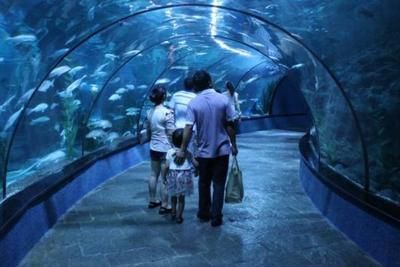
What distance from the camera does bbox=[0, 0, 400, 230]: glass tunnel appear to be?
4.51 meters

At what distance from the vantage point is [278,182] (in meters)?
8.13

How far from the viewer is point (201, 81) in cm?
511

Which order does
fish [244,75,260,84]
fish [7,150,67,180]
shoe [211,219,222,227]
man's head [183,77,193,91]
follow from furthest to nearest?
1. fish [244,75,260,84]
2. fish [7,150,67,180]
3. man's head [183,77,193,91]
4. shoe [211,219,222,227]

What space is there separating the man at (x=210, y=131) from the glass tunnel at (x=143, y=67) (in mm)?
1706

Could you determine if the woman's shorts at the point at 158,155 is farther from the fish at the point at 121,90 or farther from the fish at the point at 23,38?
the fish at the point at 121,90

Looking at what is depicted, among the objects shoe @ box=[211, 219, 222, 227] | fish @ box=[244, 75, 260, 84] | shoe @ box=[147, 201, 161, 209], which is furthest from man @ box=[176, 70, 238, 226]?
fish @ box=[244, 75, 260, 84]

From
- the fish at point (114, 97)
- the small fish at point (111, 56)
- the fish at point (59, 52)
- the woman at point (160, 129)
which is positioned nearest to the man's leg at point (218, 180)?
the woman at point (160, 129)

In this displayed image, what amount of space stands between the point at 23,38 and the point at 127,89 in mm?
6418

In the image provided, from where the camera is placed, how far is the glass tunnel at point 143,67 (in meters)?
4.51

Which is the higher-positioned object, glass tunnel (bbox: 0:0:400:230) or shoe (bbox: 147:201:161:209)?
glass tunnel (bbox: 0:0:400:230)

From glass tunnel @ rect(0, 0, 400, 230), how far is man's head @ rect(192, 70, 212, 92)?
181 cm

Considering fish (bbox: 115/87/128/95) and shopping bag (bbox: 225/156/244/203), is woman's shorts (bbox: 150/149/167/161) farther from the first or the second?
fish (bbox: 115/87/128/95)

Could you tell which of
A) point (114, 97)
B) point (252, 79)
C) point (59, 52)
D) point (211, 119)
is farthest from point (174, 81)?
point (211, 119)

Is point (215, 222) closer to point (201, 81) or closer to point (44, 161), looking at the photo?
point (201, 81)
